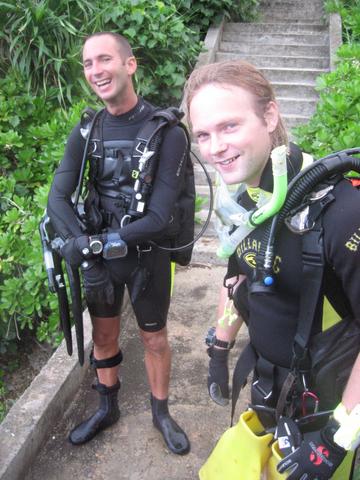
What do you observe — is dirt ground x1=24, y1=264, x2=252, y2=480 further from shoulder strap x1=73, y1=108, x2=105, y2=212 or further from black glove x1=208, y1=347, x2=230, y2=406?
shoulder strap x1=73, y1=108, x2=105, y2=212

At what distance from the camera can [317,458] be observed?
129cm

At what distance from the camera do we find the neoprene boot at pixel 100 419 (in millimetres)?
2527

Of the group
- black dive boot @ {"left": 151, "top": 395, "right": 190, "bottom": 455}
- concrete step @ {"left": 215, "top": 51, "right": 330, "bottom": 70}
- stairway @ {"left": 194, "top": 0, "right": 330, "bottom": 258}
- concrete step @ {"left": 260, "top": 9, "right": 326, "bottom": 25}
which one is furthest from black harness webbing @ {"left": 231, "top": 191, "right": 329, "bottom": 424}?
concrete step @ {"left": 260, "top": 9, "right": 326, "bottom": 25}

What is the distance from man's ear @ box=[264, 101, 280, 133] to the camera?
1329mm

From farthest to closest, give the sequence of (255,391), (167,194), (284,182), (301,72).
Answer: (301,72), (167,194), (255,391), (284,182)

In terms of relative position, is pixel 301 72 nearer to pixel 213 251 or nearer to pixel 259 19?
pixel 259 19

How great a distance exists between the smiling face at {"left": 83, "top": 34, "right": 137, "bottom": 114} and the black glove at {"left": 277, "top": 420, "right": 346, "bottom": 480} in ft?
5.19

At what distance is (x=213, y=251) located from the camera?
441 cm

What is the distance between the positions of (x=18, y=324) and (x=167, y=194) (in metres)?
2.76

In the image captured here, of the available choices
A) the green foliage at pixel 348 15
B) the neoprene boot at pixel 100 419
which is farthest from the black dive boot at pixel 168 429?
the green foliage at pixel 348 15

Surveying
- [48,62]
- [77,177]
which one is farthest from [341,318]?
[48,62]

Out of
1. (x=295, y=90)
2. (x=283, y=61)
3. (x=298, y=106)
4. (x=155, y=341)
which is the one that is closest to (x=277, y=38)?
(x=283, y=61)

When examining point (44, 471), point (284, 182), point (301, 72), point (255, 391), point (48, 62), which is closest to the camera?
point (284, 182)

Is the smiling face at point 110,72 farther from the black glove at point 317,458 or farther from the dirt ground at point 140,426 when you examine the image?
the dirt ground at point 140,426
